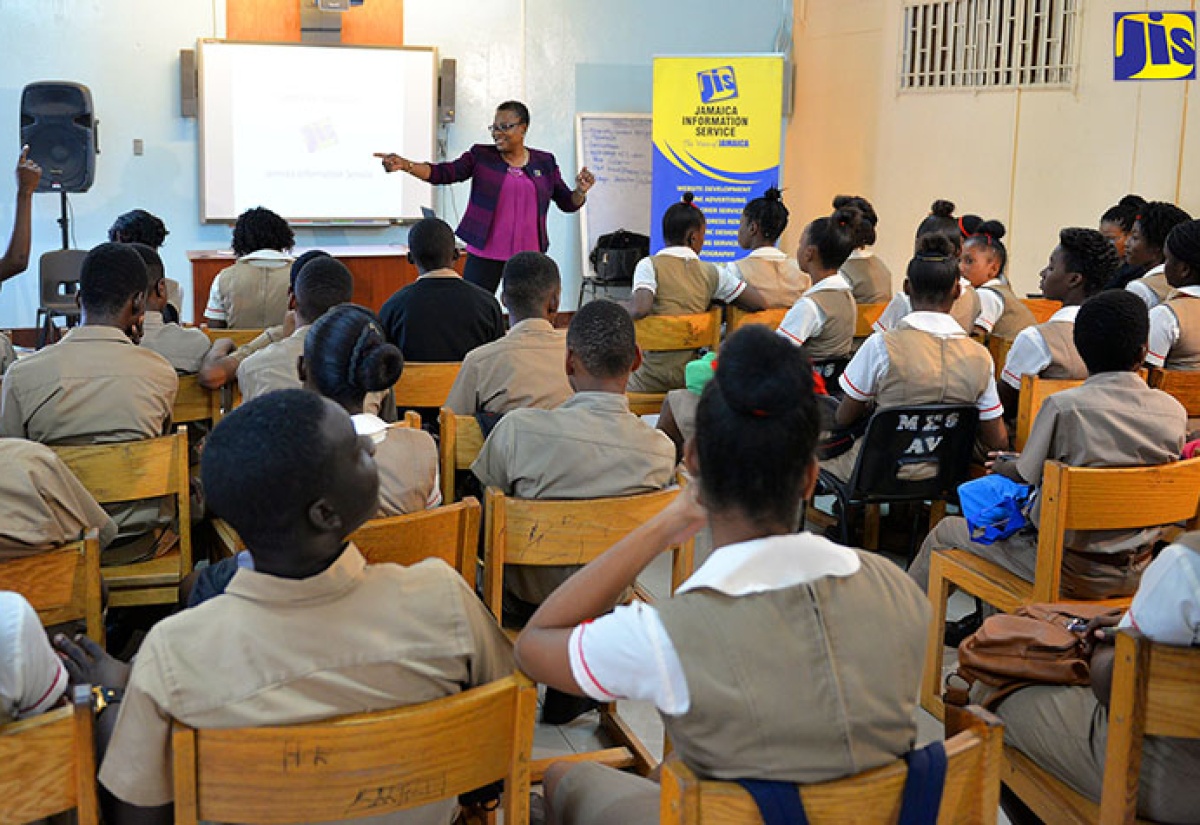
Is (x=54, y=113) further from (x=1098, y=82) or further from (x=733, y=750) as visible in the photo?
(x=733, y=750)

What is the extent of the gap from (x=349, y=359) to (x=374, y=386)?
0.08 m

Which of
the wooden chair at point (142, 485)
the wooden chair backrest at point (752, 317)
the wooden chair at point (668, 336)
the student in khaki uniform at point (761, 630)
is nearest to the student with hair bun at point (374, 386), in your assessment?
the wooden chair at point (142, 485)

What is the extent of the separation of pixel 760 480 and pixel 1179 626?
75 centimetres

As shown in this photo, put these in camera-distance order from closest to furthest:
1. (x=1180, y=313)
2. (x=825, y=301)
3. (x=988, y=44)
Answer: (x=1180, y=313) < (x=825, y=301) < (x=988, y=44)

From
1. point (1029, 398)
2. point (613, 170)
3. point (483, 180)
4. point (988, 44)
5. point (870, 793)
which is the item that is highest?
point (988, 44)

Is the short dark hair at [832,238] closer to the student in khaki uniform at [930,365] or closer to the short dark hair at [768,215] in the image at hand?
the short dark hair at [768,215]

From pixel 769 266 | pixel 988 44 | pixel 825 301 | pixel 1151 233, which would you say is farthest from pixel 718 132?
pixel 825 301

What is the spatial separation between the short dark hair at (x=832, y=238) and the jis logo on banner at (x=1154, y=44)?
86.9 inches

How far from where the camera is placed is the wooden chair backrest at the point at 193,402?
3.62 metres

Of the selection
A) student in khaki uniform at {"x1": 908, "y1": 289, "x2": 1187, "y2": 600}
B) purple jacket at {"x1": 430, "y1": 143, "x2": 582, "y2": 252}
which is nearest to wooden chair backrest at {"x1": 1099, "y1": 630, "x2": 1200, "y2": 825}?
student in khaki uniform at {"x1": 908, "y1": 289, "x2": 1187, "y2": 600}

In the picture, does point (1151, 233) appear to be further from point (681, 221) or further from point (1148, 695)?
point (1148, 695)

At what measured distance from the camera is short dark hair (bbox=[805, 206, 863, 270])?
4.80 m

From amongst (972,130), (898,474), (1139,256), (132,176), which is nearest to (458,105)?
(132,176)

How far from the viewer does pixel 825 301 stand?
4602 mm
